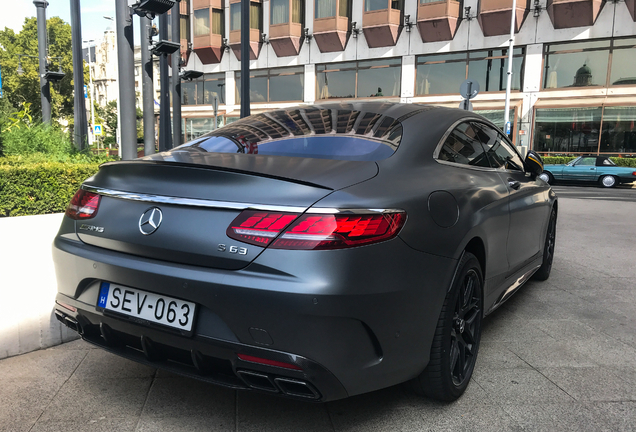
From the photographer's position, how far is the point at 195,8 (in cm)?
3434

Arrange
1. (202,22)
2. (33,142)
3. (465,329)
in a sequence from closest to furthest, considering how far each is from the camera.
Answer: (465,329), (33,142), (202,22)

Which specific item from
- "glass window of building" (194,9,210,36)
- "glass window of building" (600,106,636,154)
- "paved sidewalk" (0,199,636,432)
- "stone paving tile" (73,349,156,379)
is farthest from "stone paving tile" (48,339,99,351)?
"glass window of building" (194,9,210,36)

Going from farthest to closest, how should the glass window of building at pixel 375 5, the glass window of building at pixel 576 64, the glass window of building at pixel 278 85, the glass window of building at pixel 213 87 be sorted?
the glass window of building at pixel 213 87 → the glass window of building at pixel 278 85 → the glass window of building at pixel 375 5 → the glass window of building at pixel 576 64

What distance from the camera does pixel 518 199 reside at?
3.50m

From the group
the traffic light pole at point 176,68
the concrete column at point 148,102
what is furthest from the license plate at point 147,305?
the traffic light pole at point 176,68

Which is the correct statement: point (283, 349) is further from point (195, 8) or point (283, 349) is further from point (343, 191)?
point (195, 8)

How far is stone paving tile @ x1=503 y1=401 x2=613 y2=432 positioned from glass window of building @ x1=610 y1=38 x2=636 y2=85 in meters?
26.4

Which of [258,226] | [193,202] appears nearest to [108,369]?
[193,202]

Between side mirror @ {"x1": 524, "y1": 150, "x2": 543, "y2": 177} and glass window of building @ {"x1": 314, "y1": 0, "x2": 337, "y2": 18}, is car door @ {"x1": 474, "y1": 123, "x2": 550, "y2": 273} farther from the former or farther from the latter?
glass window of building @ {"x1": 314, "y1": 0, "x2": 337, "y2": 18}

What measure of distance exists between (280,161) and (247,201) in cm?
38

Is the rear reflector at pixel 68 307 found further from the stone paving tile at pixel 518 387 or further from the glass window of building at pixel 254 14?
the glass window of building at pixel 254 14

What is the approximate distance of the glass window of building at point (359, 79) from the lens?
Answer: 29.2 m

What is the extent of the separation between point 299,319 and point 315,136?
1147mm

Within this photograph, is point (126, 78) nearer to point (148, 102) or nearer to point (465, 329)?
point (148, 102)
